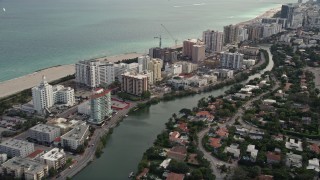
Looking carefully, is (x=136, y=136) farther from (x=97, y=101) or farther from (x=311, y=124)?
(x=311, y=124)

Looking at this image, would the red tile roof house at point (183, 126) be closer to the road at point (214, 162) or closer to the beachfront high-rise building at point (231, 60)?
the road at point (214, 162)

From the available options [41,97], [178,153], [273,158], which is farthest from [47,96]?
[273,158]

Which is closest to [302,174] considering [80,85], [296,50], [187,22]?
[80,85]

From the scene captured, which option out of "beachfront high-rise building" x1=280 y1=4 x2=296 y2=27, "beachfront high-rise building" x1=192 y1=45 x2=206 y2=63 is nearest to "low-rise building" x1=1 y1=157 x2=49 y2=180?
"beachfront high-rise building" x1=192 y1=45 x2=206 y2=63

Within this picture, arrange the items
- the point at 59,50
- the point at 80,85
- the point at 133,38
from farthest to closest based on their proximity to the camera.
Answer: the point at 133,38 < the point at 59,50 < the point at 80,85

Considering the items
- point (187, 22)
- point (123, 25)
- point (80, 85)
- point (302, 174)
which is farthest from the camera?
point (187, 22)

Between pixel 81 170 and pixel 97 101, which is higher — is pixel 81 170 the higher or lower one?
the lower one
